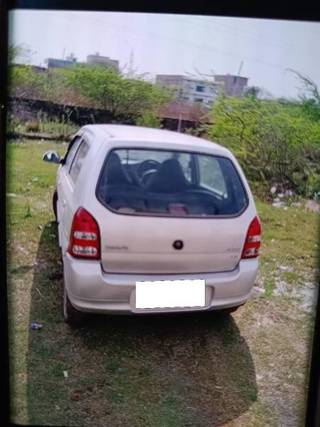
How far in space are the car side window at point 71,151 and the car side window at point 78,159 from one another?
0.02 m

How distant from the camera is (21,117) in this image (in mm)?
1792

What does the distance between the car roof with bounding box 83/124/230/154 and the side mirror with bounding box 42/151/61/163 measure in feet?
0.71

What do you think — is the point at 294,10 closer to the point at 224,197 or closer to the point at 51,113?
the point at 224,197

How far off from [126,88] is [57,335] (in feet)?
3.92

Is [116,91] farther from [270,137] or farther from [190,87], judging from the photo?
[270,137]

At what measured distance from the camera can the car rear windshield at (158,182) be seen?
1802 millimetres

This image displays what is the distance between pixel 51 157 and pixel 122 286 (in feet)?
2.26

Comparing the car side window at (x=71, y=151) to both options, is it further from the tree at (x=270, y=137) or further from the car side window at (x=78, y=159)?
the tree at (x=270, y=137)


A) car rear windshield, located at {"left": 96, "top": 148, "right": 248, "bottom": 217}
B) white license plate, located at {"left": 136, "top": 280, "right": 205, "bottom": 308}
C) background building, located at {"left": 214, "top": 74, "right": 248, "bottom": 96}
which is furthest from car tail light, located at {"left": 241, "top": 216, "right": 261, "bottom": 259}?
background building, located at {"left": 214, "top": 74, "right": 248, "bottom": 96}

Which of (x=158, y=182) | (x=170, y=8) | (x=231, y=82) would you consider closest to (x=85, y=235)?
(x=158, y=182)

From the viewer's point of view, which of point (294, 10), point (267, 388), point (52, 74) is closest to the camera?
point (294, 10)

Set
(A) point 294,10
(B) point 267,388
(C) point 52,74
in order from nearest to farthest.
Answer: (A) point 294,10 < (C) point 52,74 < (B) point 267,388

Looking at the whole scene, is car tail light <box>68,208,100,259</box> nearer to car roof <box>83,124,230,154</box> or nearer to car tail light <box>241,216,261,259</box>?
car roof <box>83,124,230,154</box>

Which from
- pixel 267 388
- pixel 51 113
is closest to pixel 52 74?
pixel 51 113
